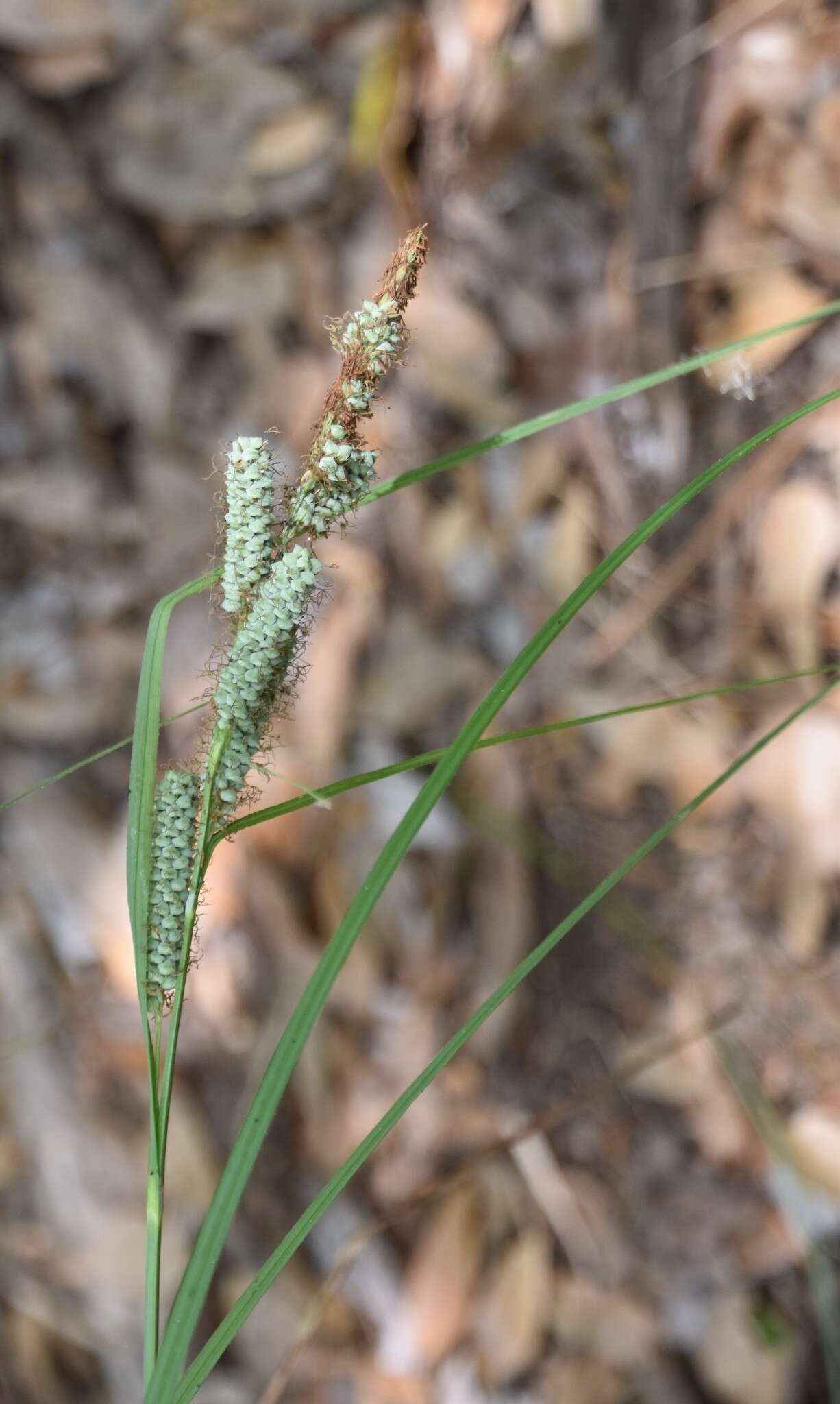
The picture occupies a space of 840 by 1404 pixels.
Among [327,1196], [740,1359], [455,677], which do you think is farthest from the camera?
[455,677]

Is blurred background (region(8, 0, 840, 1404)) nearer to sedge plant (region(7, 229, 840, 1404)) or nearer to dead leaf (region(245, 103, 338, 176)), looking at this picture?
dead leaf (region(245, 103, 338, 176))

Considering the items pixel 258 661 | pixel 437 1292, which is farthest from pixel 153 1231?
pixel 437 1292

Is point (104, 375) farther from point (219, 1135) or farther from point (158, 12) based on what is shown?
point (219, 1135)

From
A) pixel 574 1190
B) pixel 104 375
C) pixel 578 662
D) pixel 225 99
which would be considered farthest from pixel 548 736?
pixel 225 99

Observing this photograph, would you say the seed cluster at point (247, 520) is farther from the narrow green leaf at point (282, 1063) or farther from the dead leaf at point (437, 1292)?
the dead leaf at point (437, 1292)

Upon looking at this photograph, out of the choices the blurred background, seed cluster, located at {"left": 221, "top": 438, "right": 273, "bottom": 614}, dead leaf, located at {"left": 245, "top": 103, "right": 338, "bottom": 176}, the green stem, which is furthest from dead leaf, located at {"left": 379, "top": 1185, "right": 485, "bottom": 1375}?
dead leaf, located at {"left": 245, "top": 103, "right": 338, "bottom": 176}

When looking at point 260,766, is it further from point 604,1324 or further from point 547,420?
point 604,1324

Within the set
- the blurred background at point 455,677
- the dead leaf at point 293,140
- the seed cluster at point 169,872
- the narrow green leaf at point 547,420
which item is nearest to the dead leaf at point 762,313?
the blurred background at point 455,677

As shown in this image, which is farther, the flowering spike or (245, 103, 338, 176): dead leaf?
(245, 103, 338, 176): dead leaf
